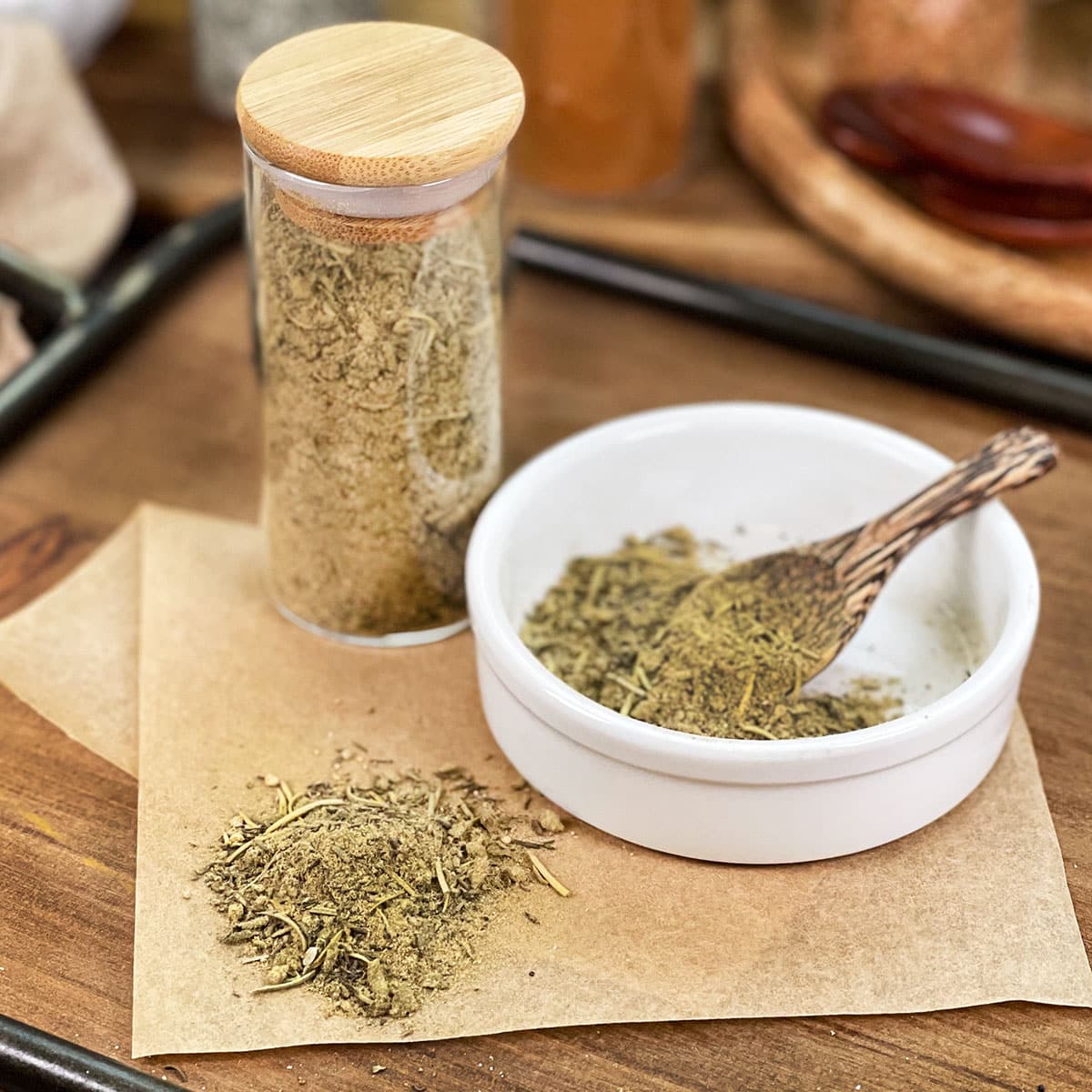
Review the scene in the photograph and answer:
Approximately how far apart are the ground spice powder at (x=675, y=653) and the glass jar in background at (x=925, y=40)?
0.52m

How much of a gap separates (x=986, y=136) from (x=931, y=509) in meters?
0.42

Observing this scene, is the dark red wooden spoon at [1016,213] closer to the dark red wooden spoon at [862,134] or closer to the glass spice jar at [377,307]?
the dark red wooden spoon at [862,134]

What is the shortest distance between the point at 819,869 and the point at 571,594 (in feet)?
0.63

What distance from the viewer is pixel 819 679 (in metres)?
Result: 0.71

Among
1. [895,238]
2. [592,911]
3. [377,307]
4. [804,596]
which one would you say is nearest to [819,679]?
[804,596]

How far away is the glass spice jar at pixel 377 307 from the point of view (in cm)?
62

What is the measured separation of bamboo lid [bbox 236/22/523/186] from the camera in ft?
1.97

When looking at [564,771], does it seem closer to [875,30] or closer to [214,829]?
[214,829]

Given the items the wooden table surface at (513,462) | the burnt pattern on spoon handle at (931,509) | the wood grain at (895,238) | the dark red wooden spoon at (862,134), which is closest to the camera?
the wooden table surface at (513,462)

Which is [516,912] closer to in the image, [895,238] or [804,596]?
[804,596]

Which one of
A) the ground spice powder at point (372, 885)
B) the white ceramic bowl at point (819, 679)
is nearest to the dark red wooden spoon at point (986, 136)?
the white ceramic bowl at point (819, 679)

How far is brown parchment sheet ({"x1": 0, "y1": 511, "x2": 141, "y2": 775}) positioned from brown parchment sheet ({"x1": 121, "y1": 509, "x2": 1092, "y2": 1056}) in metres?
0.02

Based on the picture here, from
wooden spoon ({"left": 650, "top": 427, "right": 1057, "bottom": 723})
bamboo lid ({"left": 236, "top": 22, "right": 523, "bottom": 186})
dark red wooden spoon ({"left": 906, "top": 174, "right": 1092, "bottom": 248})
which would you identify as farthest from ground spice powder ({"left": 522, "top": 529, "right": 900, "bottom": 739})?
dark red wooden spoon ({"left": 906, "top": 174, "right": 1092, "bottom": 248})

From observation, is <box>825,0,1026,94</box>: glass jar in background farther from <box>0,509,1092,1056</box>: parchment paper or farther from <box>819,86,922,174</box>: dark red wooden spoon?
<box>0,509,1092,1056</box>: parchment paper
